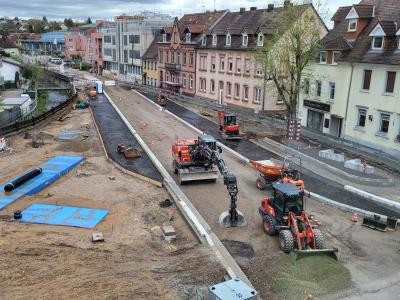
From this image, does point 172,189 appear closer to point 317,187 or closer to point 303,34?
point 317,187

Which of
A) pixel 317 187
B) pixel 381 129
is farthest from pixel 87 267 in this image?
pixel 381 129

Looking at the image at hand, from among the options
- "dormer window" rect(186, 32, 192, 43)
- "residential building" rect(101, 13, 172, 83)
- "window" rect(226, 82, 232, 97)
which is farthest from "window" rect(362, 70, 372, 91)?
"residential building" rect(101, 13, 172, 83)

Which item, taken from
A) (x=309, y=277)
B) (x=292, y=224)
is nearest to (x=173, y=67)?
(x=292, y=224)

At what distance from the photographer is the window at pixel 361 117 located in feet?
104

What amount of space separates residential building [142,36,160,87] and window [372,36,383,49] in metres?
45.7

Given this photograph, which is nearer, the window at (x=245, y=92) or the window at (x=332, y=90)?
the window at (x=332, y=90)

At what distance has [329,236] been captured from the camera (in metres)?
17.5

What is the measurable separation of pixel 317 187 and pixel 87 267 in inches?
572

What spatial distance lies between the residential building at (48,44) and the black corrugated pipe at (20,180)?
145 meters

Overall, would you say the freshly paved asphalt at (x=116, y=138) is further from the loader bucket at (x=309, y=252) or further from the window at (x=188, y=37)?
the window at (x=188, y=37)

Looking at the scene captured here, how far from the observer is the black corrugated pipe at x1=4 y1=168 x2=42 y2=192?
21.5m

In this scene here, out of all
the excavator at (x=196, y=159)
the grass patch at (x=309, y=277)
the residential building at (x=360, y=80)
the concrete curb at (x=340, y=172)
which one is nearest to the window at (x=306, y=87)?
the residential building at (x=360, y=80)

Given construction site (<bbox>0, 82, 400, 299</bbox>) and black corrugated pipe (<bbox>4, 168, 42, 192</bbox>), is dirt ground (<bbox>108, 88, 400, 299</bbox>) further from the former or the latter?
black corrugated pipe (<bbox>4, 168, 42, 192</bbox>)

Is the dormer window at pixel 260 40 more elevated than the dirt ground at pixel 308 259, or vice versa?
the dormer window at pixel 260 40
